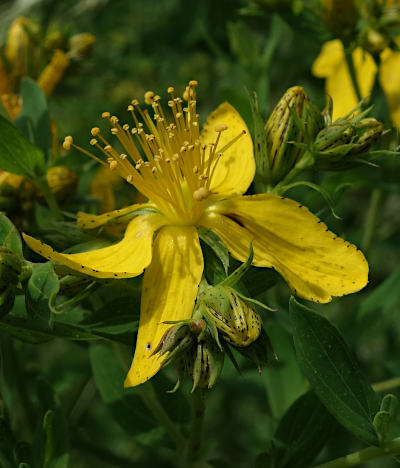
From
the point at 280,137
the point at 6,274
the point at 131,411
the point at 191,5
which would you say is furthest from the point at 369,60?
the point at 6,274

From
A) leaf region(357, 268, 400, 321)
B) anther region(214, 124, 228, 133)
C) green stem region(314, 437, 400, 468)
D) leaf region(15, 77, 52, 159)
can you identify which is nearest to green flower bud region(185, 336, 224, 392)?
green stem region(314, 437, 400, 468)

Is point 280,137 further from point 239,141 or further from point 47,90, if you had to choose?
point 47,90

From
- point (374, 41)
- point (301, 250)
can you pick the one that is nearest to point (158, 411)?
point (301, 250)

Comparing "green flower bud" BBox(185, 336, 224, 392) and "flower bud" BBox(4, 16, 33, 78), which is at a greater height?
"flower bud" BBox(4, 16, 33, 78)

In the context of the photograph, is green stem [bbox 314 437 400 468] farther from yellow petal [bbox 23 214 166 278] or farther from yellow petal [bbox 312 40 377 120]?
yellow petal [bbox 312 40 377 120]

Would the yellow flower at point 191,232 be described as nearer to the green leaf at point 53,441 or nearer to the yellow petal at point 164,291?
the yellow petal at point 164,291
